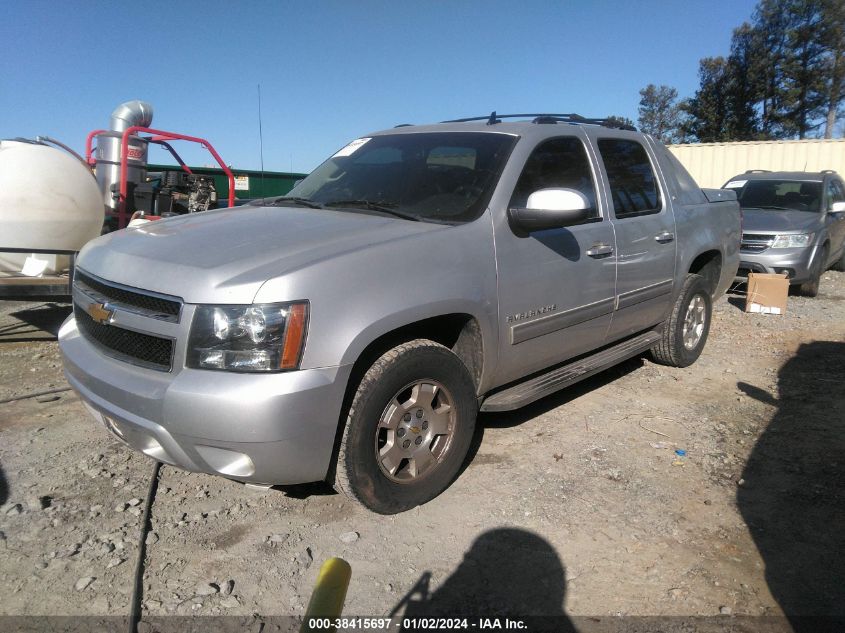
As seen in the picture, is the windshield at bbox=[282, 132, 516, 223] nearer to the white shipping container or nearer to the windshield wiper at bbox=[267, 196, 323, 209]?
the windshield wiper at bbox=[267, 196, 323, 209]

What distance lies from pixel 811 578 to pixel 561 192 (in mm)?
2010

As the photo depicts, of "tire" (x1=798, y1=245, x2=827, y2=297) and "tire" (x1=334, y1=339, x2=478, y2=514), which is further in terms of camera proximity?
"tire" (x1=798, y1=245, x2=827, y2=297)

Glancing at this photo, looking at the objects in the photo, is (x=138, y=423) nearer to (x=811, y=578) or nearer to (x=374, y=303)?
(x=374, y=303)

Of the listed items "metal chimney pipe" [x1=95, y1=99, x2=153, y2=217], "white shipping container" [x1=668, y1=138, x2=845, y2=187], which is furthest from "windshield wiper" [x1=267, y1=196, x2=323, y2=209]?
"white shipping container" [x1=668, y1=138, x2=845, y2=187]

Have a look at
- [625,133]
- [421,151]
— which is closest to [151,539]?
[421,151]

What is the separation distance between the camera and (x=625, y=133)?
15.3 ft

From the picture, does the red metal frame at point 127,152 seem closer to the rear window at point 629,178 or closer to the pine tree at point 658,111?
the rear window at point 629,178

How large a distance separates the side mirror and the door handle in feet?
1.69

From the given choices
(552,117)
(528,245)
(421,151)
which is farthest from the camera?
(552,117)

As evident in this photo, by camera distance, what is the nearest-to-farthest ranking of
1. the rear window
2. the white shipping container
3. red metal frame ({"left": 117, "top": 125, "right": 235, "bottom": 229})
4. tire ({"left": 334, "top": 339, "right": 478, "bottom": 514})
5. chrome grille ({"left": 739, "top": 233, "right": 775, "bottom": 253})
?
tire ({"left": 334, "top": 339, "right": 478, "bottom": 514}) < the rear window < red metal frame ({"left": 117, "top": 125, "right": 235, "bottom": 229}) < chrome grille ({"left": 739, "top": 233, "right": 775, "bottom": 253}) < the white shipping container

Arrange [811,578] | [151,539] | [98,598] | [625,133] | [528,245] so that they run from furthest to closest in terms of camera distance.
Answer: [625,133]
[528,245]
[151,539]
[811,578]
[98,598]

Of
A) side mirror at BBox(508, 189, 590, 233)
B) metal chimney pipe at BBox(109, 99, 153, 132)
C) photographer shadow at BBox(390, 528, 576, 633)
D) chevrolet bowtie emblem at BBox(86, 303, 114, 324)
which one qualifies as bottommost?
photographer shadow at BBox(390, 528, 576, 633)

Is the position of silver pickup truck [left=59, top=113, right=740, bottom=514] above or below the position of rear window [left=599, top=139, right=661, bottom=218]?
below

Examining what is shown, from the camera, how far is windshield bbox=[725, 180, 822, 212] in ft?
32.2
